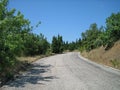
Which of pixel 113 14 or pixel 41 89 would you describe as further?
pixel 113 14

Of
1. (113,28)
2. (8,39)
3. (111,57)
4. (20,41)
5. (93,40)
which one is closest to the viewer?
(8,39)

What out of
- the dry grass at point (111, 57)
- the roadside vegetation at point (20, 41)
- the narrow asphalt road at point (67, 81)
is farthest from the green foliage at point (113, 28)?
the narrow asphalt road at point (67, 81)

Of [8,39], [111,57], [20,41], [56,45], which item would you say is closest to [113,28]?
[111,57]

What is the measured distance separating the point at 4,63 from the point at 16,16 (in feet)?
17.5

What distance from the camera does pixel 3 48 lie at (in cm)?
1831

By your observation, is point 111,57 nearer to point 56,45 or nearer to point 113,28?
point 113,28

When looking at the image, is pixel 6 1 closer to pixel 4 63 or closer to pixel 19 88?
pixel 4 63

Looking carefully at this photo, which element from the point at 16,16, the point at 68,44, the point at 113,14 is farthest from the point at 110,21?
the point at 68,44

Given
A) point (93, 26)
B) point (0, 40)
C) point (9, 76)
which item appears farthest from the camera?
point (93, 26)

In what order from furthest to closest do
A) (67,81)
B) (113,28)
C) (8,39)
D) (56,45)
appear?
1. (56,45)
2. (113,28)
3. (8,39)
4. (67,81)

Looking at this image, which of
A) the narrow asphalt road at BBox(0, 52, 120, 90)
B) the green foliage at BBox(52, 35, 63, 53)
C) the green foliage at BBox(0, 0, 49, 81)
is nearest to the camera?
the narrow asphalt road at BBox(0, 52, 120, 90)

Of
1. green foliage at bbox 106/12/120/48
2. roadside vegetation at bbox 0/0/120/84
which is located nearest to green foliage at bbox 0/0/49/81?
roadside vegetation at bbox 0/0/120/84

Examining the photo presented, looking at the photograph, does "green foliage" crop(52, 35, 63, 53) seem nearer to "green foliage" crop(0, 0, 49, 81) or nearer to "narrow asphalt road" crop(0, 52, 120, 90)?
"green foliage" crop(0, 0, 49, 81)

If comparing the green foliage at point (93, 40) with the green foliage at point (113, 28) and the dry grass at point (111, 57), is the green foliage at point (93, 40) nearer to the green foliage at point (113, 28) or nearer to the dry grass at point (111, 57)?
the green foliage at point (113, 28)
